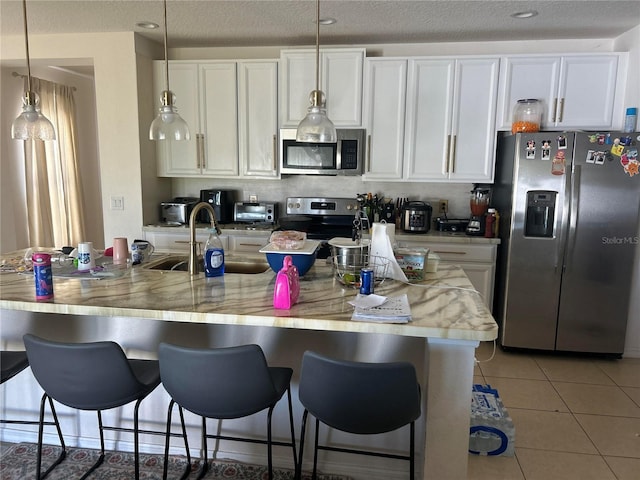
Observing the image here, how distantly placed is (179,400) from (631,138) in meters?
3.25

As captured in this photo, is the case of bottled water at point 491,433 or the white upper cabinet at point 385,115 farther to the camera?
the white upper cabinet at point 385,115

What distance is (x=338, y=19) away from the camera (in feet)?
10.5

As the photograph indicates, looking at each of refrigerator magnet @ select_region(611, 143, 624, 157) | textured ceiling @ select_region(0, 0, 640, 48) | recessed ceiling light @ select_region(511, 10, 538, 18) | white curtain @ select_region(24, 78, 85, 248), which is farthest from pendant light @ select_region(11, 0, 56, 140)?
refrigerator magnet @ select_region(611, 143, 624, 157)

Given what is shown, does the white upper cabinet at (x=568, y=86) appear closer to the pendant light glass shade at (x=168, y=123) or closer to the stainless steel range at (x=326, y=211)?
the stainless steel range at (x=326, y=211)

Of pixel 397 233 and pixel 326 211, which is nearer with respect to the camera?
pixel 397 233

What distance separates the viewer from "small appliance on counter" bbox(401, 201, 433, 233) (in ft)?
11.9

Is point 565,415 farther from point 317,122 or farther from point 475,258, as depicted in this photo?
point 317,122

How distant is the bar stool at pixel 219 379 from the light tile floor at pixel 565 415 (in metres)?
1.24

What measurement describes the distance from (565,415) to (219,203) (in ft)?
9.91

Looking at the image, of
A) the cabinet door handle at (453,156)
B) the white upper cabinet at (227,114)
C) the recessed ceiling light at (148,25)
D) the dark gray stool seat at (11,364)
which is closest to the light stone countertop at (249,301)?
the dark gray stool seat at (11,364)

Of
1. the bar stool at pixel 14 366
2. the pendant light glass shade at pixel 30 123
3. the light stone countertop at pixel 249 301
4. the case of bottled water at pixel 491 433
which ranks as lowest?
the case of bottled water at pixel 491 433

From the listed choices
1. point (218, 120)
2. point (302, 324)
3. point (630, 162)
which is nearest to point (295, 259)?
point (302, 324)

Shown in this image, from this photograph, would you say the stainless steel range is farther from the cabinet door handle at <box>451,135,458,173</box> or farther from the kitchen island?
the kitchen island

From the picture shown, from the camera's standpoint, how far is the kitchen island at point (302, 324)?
1.58 metres
